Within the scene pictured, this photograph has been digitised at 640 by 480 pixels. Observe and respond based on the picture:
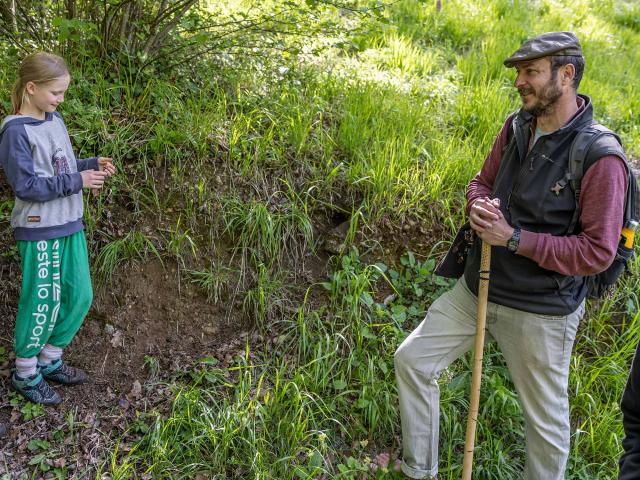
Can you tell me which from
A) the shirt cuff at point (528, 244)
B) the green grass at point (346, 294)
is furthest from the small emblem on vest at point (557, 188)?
the green grass at point (346, 294)

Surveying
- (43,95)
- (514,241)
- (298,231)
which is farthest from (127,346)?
(514,241)

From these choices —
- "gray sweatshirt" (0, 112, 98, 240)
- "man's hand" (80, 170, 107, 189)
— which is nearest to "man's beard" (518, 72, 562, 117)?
"man's hand" (80, 170, 107, 189)

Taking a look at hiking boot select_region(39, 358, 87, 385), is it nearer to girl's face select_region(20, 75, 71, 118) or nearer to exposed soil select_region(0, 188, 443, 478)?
exposed soil select_region(0, 188, 443, 478)

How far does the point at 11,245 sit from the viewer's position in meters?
4.14

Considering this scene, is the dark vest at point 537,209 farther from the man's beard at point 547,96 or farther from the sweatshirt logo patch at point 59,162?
the sweatshirt logo patch at point 59,162

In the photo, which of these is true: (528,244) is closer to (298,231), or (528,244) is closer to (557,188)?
(557,188)

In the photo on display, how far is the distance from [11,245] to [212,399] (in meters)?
1.84

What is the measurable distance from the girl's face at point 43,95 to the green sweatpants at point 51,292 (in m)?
0.73

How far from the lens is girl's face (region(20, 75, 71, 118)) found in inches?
123

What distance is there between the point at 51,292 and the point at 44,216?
0.45 meters

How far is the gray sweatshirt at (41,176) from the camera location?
3109 millimetres

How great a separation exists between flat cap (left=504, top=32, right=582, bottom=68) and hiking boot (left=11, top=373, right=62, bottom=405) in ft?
10.9

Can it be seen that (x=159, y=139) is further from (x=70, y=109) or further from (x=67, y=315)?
(x=67, y=315)

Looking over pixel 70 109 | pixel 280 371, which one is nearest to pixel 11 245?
pixel 70 109
